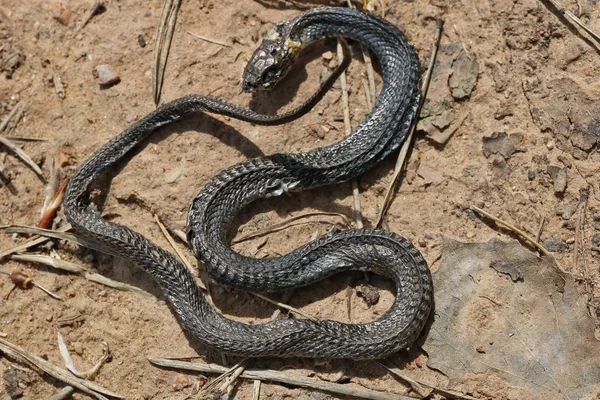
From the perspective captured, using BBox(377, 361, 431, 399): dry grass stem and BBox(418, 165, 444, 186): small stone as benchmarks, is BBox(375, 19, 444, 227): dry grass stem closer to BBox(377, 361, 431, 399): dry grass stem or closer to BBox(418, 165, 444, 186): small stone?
BBox(418, 165, 444, 186): small stone

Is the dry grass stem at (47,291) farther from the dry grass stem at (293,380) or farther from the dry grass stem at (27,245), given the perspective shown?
the dry grass stem at (293,380)

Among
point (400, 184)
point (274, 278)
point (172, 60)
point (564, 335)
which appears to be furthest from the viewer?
point (172, 60)

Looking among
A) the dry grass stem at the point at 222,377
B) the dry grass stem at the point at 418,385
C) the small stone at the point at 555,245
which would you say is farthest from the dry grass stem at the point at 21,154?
the small stone at the point at 555,245

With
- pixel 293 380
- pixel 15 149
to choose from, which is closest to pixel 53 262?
pixel 15 149

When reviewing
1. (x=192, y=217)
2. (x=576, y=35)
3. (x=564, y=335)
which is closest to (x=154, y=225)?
(x=192, y=217)

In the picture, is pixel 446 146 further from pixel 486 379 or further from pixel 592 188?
pixel 486 379

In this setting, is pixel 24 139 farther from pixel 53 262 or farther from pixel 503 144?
pixel 503 144

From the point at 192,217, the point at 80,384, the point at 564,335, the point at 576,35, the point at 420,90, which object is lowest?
the point at 80,384
